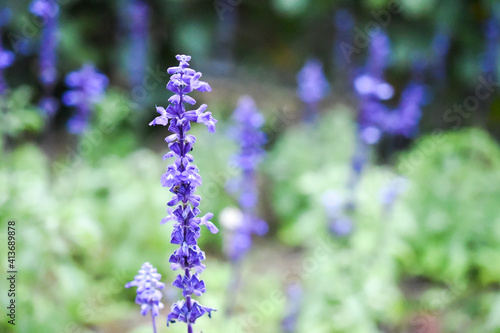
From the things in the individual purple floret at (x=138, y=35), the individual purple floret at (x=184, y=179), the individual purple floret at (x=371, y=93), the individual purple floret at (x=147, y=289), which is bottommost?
the individual purple floret at (x=147, y=289)

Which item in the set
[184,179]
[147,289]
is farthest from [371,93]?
[147,289]

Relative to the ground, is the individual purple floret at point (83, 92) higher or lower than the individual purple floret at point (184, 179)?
higher

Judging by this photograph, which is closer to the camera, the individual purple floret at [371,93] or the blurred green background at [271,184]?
the blurred green background at [271,184]

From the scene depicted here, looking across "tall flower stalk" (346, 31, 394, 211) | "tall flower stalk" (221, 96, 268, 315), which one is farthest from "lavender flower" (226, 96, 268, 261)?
"tall flower stalk" (346, 31, 394, 211)

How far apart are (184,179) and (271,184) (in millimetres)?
4503

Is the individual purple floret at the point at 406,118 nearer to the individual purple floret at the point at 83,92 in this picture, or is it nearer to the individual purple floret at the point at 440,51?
the individual purple floret at the point at 440,51

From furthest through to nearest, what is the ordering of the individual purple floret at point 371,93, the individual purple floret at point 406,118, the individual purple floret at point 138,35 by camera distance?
1. the individual purple floret at point 138,35
2. the individual purple floret at point 406,118
3. the individual purple floret at point 371,93

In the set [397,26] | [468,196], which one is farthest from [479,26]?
[468,196]

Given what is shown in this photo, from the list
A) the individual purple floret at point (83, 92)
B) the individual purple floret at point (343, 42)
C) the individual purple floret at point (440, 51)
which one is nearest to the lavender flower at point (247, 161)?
the individual purple floret at point (83, 92)

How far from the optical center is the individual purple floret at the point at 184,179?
172 cm

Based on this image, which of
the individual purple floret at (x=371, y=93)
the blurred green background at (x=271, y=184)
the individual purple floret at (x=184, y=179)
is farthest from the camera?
the individual purple floret at (x=371, y=93)

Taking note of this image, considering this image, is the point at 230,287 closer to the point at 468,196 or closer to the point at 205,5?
the point at 468,196

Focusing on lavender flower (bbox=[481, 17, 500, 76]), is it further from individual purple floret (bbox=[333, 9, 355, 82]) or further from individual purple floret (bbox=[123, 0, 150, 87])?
individual purple floret (bbox=[123, 0, 150, 87])

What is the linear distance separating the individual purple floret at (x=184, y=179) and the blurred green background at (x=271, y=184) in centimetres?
169
